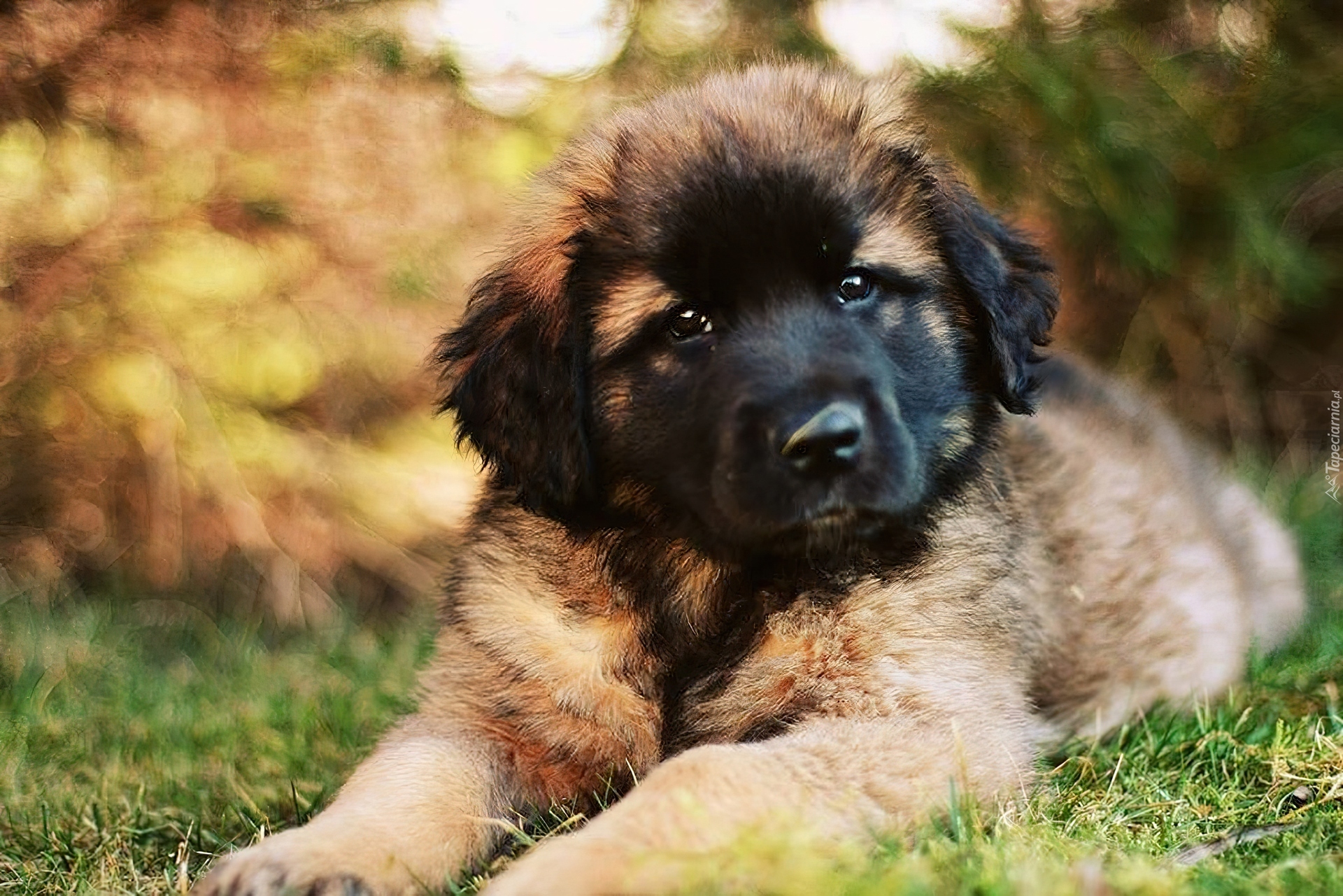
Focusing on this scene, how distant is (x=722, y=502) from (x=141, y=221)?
328cm

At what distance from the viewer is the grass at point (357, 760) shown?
1857 millimetres

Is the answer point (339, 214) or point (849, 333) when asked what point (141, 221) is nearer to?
point (339, 214)

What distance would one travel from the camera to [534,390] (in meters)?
A: 2.63

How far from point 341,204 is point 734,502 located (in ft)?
11.1

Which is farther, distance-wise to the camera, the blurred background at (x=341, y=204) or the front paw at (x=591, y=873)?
the blurred background at (x=341, y=204)

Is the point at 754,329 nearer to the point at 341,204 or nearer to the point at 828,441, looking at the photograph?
the point at 828,441

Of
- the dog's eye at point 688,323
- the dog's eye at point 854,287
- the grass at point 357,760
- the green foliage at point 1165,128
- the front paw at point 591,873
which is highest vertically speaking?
the green foliage at point 1165,128

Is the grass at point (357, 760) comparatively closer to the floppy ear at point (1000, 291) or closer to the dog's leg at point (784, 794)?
the dog's leg at point (784, 794)

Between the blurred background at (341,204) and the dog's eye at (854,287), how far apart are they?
211 cm

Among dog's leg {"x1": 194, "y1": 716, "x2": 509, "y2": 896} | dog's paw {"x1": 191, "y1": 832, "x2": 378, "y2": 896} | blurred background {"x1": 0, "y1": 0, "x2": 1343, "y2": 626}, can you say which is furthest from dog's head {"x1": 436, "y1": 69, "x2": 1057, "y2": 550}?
blurred background {"x1": 0, "y1": 0, "x2": 1343, "y2": 626}

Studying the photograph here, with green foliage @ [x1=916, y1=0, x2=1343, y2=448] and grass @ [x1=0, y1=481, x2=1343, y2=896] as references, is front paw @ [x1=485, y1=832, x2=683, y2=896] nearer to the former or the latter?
grass @ [x1=0, y1=481, x2=1343, y2=896]

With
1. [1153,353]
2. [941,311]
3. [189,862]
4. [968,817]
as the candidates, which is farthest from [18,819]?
[1153,353]

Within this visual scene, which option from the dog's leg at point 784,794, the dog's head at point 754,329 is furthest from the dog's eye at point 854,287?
the dog's leg at point 784,794

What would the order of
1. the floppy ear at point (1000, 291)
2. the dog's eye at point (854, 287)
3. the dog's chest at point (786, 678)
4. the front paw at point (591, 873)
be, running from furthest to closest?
the floppy ear at point (1000, 291) → the dog's eye at point (854, 287) → the dog's chest at point (786, 678) → the front paw at point (591, 873)
